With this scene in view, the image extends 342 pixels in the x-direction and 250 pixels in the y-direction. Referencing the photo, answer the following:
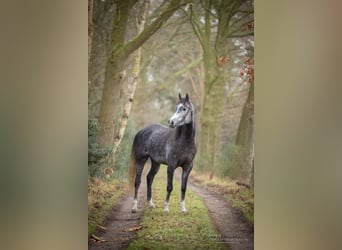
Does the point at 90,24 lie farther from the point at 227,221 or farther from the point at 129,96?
the point at 227,221

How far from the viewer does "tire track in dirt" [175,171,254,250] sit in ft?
7.91

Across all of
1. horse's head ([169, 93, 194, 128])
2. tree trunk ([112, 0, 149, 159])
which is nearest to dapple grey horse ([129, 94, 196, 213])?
horse's head ([169, 93, 194, 128])

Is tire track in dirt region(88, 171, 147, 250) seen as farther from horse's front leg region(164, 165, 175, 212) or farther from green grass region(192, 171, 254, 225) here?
green grass region(192, 171, 254, 225)

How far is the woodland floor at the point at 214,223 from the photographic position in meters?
2.40

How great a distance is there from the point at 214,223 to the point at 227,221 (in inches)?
3.1

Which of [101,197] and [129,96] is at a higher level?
[129,96]

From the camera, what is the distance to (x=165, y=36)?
243 centimetres

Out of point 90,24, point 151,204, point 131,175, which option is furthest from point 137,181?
point 90,24

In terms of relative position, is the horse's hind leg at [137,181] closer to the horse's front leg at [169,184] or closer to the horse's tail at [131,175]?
the horse's tail at [131,175]

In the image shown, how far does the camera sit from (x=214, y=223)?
7.94 feet
